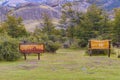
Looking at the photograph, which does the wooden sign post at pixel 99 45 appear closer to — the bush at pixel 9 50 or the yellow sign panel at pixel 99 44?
the yellow sign panel at pixel 99 44

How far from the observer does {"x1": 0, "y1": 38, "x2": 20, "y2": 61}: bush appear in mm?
19453

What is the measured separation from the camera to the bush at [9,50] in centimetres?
1945

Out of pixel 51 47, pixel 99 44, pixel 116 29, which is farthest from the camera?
pixel 116 29

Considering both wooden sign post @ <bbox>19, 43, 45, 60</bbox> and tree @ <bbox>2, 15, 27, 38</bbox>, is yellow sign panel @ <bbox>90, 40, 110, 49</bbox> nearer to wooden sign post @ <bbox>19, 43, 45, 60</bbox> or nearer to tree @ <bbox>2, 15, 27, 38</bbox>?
wooden sign post @ <bbox>19, 43, 45, 60</bbox>

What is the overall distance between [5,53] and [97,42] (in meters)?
6.11

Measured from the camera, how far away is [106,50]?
78.5 feet

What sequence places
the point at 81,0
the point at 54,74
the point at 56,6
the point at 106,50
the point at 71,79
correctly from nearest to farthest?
1. the point at 71,79
2. the point at 54,74
3. the point at 106,50
4. the point at 81,0
5. the point at 56,6

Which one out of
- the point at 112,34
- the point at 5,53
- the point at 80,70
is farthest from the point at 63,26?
the point at 80,70

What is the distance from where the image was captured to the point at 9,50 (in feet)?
65.6

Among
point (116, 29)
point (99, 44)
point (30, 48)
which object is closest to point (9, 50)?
point (30, 48)

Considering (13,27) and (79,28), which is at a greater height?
(13,27)

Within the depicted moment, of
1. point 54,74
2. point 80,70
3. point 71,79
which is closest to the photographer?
point 71,79

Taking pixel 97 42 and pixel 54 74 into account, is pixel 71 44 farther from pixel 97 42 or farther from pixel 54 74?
pixel 54 74

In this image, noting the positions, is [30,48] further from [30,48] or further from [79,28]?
[79,28]
